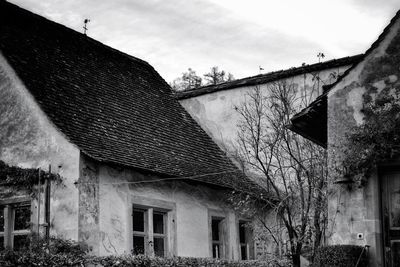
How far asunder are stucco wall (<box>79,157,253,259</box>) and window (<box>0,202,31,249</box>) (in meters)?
1.67

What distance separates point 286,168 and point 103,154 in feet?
19.2

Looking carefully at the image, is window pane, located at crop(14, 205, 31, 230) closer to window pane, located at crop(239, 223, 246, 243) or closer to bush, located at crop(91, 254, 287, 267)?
bush, located at crop(91, 254, 287, 267)

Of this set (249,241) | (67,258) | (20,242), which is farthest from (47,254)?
(249,241)

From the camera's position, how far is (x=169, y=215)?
16.4m

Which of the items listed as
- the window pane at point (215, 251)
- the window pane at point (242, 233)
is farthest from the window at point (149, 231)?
the window pane at point (242, 233)

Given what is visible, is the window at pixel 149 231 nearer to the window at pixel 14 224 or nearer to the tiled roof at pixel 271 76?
the window at pixel 14 224

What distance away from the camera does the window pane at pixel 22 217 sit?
14539 mm

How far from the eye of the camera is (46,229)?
13.9 m

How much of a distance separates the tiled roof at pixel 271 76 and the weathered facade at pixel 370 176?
6.32 m

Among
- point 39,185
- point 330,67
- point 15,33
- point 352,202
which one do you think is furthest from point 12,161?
point 330,67

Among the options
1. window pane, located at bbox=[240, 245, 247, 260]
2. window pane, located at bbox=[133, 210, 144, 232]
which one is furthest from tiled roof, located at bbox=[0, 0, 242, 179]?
window pane, located at bbox=[240, 245, 247, 260]

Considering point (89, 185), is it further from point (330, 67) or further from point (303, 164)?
point (330, 67)

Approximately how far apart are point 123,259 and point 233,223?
5.73 meters

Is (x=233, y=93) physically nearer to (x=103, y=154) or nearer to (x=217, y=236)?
(x=217, y=236)
